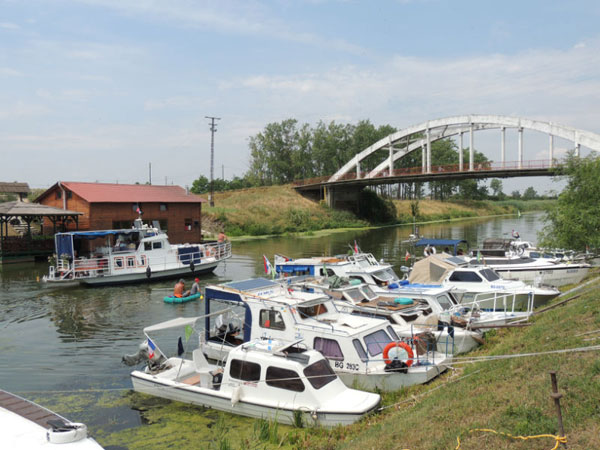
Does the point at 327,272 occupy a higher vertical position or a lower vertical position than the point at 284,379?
higher

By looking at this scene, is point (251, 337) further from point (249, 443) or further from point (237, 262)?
point (237, 262)

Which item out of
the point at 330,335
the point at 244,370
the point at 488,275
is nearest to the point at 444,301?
the point at 488,275

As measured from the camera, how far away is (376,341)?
13445mm

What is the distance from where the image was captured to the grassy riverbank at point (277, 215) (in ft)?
229

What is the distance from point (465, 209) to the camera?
393 ft

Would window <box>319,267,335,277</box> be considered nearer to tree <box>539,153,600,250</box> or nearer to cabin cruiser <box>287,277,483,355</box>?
cabin cruiser <box>287,277,483,355</box>

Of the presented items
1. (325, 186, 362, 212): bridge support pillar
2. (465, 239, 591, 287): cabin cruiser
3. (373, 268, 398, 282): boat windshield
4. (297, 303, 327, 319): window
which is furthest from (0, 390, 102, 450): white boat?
(325, 186, 362, 212): bridge support pillar

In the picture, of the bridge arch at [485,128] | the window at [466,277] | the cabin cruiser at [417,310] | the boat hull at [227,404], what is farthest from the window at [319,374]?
the bridge arch at [485,128]

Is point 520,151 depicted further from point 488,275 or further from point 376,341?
point 376,341

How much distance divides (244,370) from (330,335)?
2.61m

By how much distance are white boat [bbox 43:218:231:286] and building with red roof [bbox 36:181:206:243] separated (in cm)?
1000

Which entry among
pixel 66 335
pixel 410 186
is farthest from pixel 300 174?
pixel 66 335

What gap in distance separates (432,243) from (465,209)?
307 ft

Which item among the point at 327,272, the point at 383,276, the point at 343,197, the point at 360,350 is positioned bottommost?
the point at 360,350
